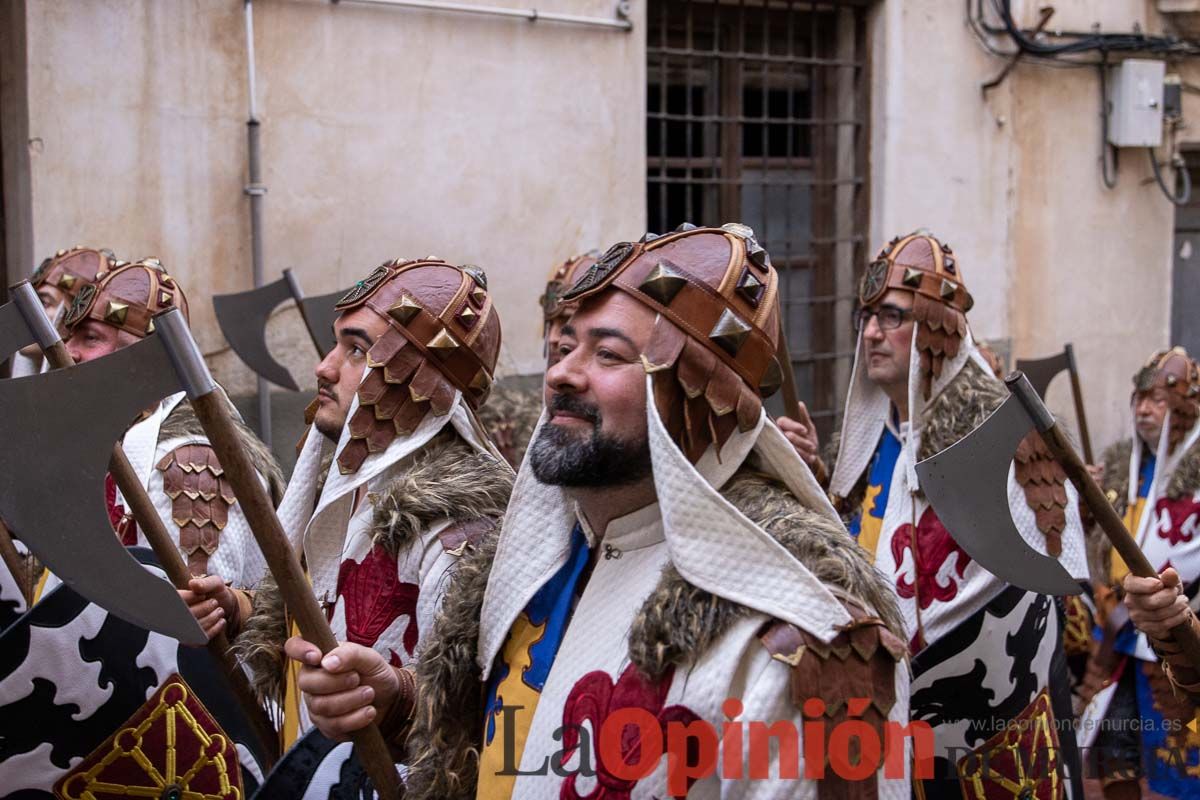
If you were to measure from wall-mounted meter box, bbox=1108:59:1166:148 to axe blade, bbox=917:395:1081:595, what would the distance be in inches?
260

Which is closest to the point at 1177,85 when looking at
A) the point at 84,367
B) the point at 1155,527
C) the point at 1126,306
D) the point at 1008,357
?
the point at 1126,306

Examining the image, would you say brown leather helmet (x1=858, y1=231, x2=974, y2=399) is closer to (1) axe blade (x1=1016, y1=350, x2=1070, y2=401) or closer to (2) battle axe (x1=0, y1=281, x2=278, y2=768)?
(1) axe blade (x1=1016, y1=350, x2=1070, y2=401)

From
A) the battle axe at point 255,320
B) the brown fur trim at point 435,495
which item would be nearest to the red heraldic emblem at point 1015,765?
the brown fur trim at point 435,495

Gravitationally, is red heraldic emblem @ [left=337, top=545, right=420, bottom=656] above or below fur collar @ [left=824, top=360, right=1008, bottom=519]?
below

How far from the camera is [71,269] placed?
4883 millimetres

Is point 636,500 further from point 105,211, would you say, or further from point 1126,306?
point 1126,306

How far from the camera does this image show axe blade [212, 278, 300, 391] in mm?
5387

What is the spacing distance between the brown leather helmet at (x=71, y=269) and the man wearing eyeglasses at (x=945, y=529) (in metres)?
2.67

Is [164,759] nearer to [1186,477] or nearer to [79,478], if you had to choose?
[79,478]

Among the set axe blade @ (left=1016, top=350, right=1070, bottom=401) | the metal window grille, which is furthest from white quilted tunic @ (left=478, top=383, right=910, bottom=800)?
the metal window grille

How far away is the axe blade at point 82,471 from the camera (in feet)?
6.26

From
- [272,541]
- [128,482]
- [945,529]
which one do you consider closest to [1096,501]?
[945,529]

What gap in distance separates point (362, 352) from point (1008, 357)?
240 inches

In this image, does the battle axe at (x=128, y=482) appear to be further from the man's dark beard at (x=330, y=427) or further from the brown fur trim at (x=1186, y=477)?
the brown fur trim at (x=1186, y=477)
